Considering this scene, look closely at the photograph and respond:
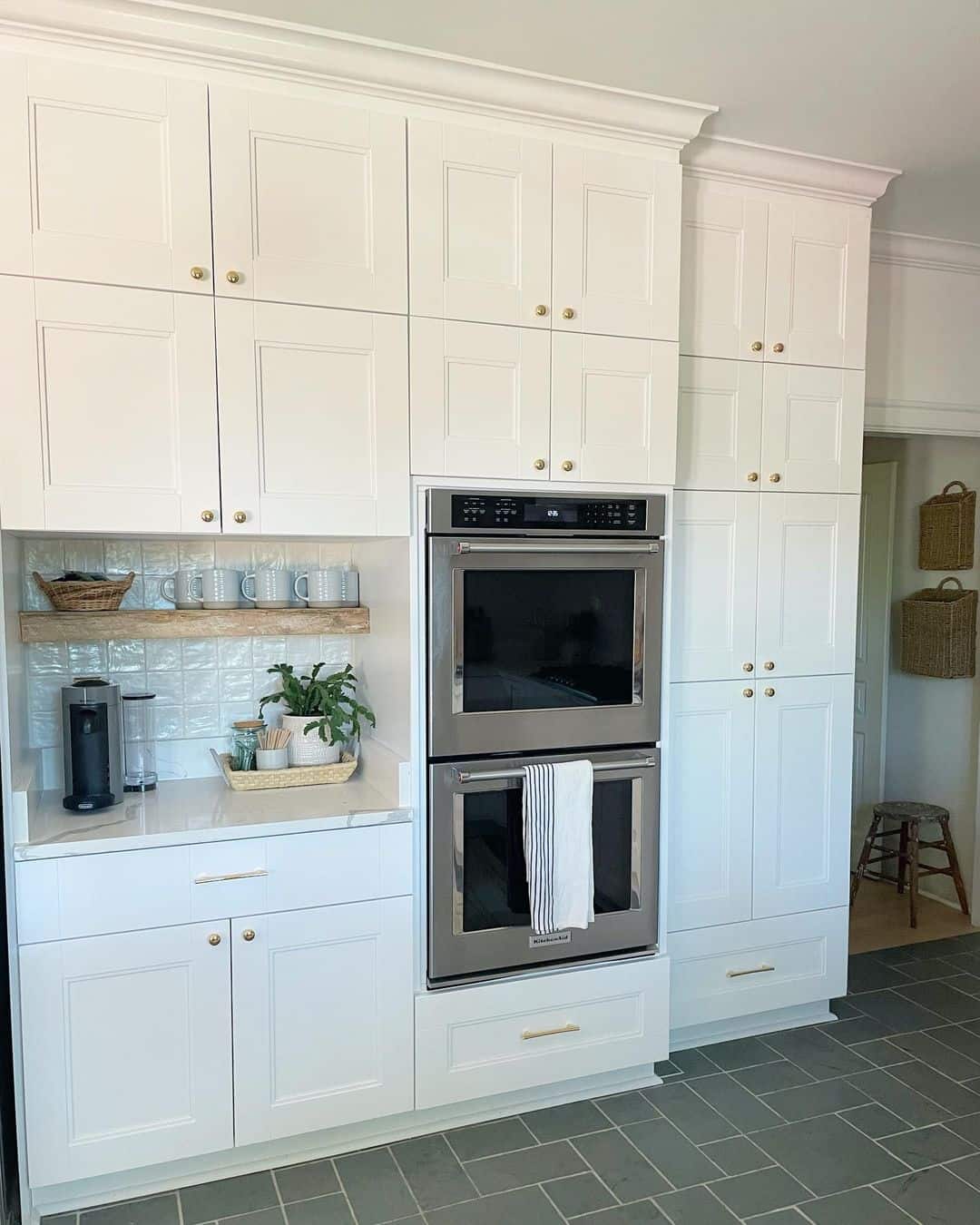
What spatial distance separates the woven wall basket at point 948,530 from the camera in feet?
13.2

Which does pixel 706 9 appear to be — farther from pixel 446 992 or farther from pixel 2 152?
pixel 446 992

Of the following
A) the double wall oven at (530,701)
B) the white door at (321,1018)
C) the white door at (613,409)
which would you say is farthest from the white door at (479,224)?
the white door at (321,1018)

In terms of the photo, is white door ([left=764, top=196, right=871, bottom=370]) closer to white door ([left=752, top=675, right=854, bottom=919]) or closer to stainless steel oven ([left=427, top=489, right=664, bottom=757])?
stainless steel oven ([left=427, top=489, right=664, bottom=757])

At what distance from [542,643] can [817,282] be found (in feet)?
4.97

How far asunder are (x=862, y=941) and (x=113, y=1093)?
2906 millimetres

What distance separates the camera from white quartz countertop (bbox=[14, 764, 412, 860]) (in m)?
2.09

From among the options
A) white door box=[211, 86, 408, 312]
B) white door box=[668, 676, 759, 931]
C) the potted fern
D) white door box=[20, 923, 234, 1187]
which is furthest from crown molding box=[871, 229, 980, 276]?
white door box=[20, 923, 234, 1187]

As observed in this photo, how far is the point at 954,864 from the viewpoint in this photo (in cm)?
395

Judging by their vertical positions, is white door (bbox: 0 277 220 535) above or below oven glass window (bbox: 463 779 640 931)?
above

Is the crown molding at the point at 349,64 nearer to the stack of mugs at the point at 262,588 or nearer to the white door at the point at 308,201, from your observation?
the white door at the point at 308,201

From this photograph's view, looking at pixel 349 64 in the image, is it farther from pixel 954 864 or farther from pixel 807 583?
pixel 954 864

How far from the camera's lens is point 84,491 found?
207 centimetres

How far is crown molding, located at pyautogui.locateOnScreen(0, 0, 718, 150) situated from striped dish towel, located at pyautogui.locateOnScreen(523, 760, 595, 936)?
5.53ft

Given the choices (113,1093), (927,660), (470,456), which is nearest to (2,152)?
(470,456)
